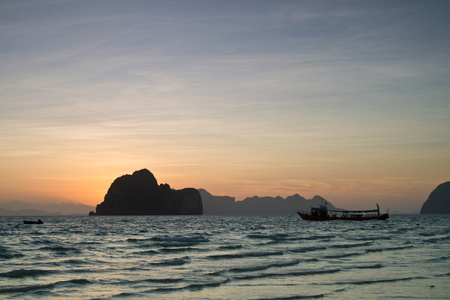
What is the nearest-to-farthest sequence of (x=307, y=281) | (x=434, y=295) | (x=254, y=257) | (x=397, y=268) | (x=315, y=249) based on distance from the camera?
(x=434, y=295) → (x=307, y=281) → (x=397, y=268) → (x=254, y=257) → (x=315, y=249)

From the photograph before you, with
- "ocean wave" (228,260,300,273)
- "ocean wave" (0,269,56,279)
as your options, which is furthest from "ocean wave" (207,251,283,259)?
"ocean wave" (0,269,56,279)

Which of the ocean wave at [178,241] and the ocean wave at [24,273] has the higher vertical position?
the ocean wave at [178,241]

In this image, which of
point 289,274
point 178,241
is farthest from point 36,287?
point 178,241

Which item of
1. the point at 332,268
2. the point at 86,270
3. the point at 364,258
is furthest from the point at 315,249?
the point at 86,270

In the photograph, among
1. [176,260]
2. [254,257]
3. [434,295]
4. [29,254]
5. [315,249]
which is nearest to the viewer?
[434,295]

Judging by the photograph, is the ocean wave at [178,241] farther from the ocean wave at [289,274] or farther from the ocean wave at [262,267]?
the ocean wave at [289,274]

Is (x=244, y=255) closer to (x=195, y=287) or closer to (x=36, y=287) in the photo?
(x=195, y=287)

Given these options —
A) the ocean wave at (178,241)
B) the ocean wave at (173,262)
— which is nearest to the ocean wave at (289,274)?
the ocean wave at (173,262)

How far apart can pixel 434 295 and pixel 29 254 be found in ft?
103

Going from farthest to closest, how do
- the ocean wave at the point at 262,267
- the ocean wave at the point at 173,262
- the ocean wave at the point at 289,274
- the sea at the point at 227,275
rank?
1. the ocean wave at the point at 173,262
2. the ocean wave at the point at 262,267
3. the ocean wave at the point at 289,274
4. the sea at the point at 227,275

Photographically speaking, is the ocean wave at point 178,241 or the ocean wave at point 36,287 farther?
the ocean wave at point 178,241

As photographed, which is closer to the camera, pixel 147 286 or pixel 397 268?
pixel 147 286

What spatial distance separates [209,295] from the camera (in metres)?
18.7

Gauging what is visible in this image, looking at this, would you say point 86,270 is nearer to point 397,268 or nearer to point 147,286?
point 147,286
